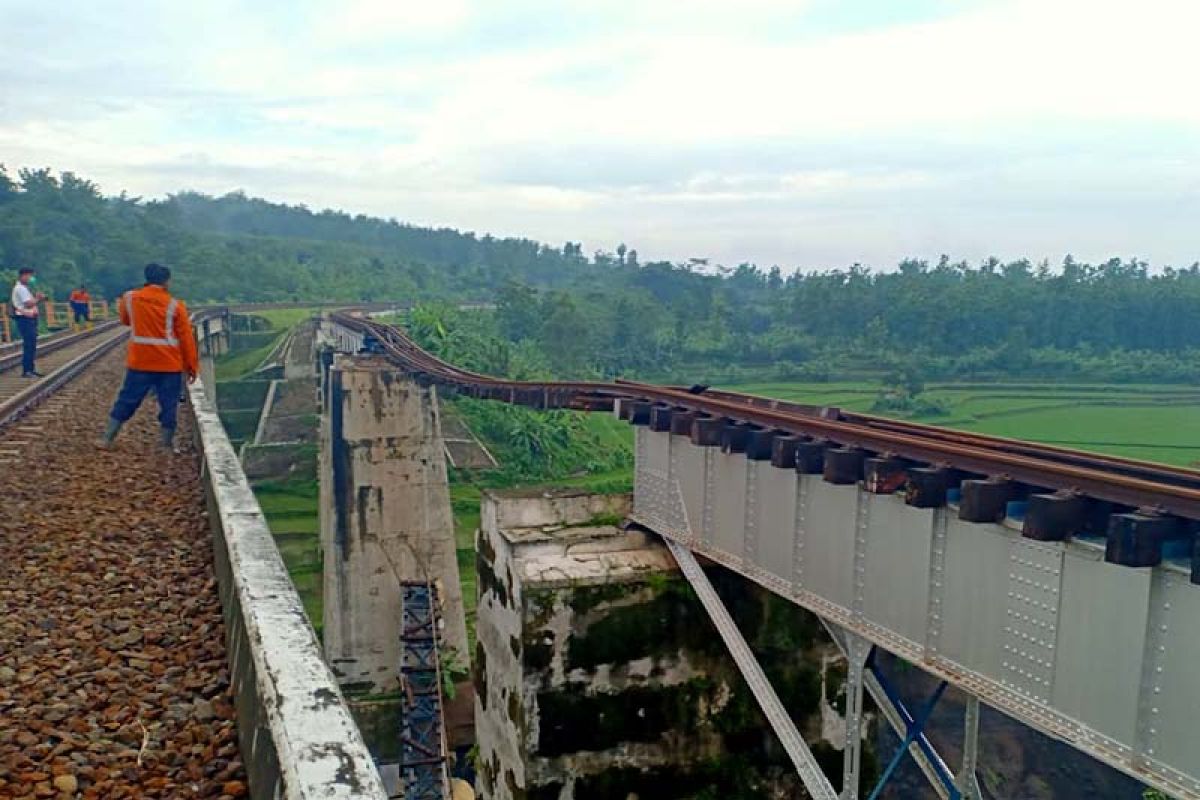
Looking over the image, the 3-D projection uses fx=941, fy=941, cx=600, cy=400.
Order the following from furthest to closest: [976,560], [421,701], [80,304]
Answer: [80,304], [421,701], [976,560]

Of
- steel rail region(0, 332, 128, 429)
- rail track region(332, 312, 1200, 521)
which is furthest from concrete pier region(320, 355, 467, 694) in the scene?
rail track region(332, 312, 1200, 521)

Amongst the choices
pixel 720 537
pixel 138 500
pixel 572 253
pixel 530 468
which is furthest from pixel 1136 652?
pixel 572 253

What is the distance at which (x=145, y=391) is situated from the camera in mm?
8680

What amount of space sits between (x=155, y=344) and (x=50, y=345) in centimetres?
1571

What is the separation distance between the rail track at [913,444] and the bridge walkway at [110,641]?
4.16 m

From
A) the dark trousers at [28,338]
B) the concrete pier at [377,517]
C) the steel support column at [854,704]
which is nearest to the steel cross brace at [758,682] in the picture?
the steel support column at [854,704]

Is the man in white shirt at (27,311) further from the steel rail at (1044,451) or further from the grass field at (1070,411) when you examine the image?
the grass field at (1070,411)

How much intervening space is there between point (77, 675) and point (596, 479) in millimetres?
38268

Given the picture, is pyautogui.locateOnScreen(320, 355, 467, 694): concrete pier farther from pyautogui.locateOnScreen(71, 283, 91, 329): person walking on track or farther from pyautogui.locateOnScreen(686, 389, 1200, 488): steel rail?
pyautogui.locateOnScreen(686, 389, 1200, 488): steel rail

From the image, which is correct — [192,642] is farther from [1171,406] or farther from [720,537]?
[1171,406]

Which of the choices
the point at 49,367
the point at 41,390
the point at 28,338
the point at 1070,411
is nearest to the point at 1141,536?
the point at 41,390

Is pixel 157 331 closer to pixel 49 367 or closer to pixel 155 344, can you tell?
pixel 155 344

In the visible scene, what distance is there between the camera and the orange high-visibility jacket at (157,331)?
324 inches

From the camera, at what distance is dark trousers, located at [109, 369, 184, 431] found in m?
8.55
